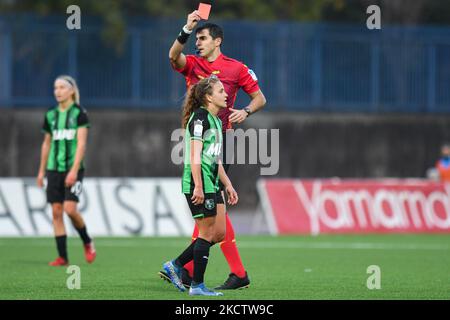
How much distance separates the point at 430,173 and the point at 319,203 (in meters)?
5.80

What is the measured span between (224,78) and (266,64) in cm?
1406

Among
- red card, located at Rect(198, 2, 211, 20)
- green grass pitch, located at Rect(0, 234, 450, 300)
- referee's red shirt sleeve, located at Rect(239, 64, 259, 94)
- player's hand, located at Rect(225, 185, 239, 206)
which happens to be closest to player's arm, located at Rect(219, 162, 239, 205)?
player's hand, located at Rect(225, 185, 239, 206)

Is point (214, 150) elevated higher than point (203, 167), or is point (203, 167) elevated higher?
point (214, 150)

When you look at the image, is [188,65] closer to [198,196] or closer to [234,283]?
[198,196]

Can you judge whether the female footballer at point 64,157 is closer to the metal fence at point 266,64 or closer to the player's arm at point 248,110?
the player's arm at point 248,110

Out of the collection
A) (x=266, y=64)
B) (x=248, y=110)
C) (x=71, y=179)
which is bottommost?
(x=71, y=179)

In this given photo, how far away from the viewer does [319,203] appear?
21094 mm

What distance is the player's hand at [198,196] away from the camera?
10148 millimetres

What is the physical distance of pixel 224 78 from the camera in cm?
1125

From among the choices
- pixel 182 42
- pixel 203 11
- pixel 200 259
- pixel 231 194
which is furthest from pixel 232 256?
pixel 203 11

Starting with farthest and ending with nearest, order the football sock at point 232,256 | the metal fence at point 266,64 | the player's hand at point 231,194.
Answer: the metal fence at point 266,64, the football sock at point 232,256, the player's hand at point 231,194

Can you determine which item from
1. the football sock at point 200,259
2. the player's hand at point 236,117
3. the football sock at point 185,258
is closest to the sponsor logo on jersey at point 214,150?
the player's hand at point 236,117

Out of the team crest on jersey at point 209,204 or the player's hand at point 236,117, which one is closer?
the team crest on jersey at point 209,204

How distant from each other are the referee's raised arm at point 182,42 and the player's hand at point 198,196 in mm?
1436
